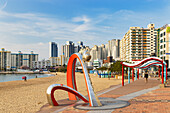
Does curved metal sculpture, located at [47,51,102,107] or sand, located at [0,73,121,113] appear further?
sand, located at [0,73,121,113]

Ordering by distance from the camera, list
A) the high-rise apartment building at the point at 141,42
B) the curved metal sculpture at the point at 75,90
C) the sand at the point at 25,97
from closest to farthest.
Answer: the curved metal sculpture at the point at 75,90 → the sand at the point at 25,97 → the high-rise apartment building at the point at 141,42

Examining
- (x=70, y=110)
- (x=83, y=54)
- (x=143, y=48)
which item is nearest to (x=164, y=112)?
(x=70, y=110)

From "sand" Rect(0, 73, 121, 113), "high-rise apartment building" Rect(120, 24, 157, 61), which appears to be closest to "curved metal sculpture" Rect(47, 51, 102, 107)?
"sand" Rect(0, 73, 121, 113)

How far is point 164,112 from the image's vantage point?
31.5ft

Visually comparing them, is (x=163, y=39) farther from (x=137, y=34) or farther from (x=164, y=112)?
(x=164, y=112)

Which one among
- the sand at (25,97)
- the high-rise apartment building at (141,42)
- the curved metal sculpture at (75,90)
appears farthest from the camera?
the high-rise apartment building at (141,42)

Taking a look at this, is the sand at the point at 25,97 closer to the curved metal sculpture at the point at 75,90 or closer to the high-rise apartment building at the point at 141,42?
the curved metal sculpture at the point at 75,90

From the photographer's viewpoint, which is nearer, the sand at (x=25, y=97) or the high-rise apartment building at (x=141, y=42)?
the sand at (x=25, y=97)

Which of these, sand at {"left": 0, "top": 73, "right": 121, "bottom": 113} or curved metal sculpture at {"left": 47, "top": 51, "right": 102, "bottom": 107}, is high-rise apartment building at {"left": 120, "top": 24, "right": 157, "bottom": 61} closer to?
sand at {"left": 0, "top": 73, "right": 121, "bottom": 113}

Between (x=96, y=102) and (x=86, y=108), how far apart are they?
89cm

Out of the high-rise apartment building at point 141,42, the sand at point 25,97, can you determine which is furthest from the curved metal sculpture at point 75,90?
the high-rise apartment building at point 141,42

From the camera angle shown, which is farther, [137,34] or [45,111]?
[137,34]

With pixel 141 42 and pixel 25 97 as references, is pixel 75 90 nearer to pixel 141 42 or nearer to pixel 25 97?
pixel 25 97

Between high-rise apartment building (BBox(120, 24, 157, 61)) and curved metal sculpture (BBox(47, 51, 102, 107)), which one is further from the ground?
high-rise apartment building (BBox(120, 24, 157, 61))
